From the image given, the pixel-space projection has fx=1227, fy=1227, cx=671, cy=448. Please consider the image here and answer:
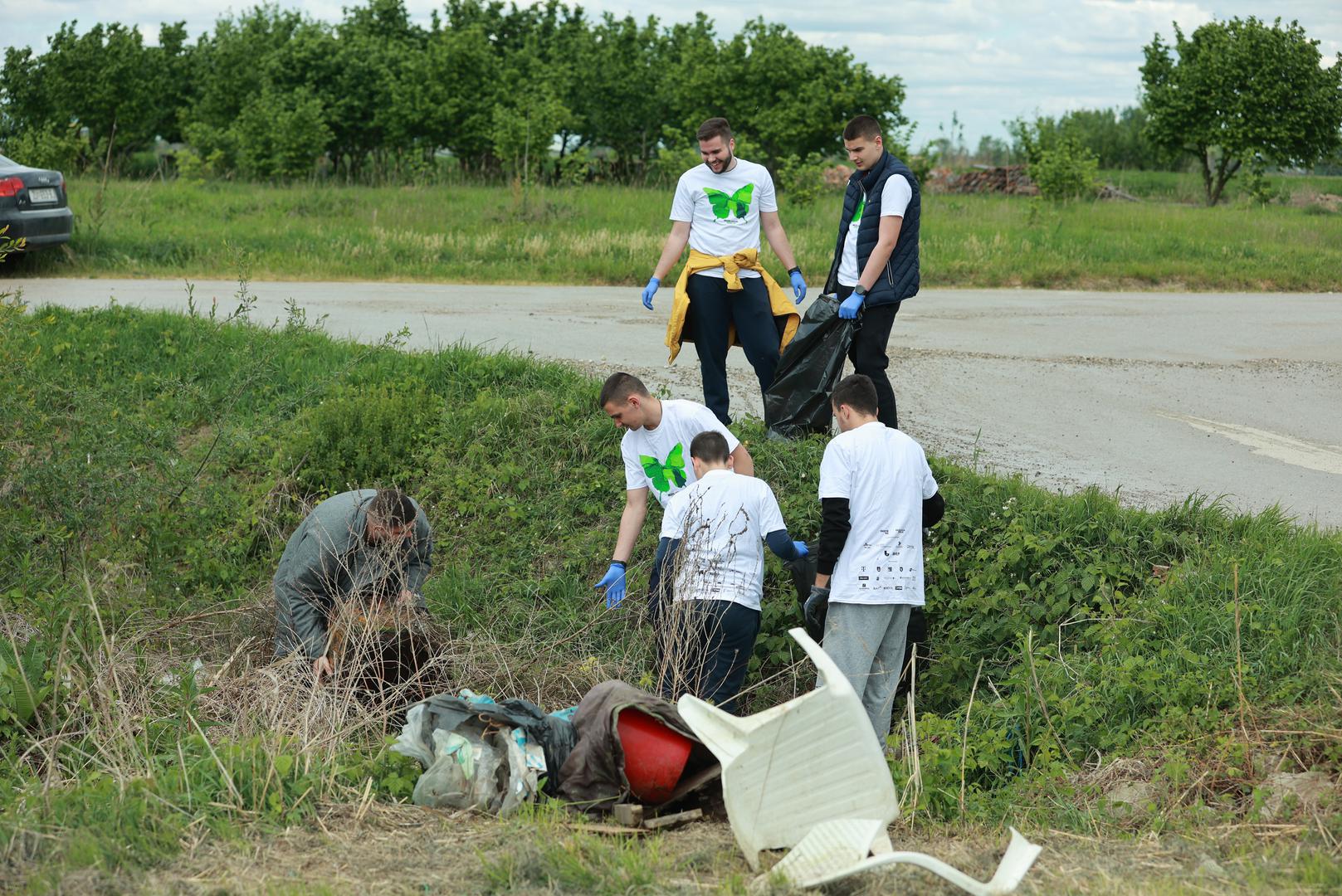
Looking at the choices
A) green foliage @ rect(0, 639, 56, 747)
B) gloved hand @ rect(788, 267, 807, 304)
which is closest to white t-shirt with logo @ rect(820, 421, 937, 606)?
gloved hand @ rect(788, 267, 807, 304)

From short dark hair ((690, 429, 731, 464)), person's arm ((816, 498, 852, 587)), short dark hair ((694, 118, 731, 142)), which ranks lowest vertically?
person's arm ((816, 498, 852, 587))

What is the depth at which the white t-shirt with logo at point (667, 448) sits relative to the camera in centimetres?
616

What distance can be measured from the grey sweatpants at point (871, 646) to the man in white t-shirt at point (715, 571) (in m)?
0.36

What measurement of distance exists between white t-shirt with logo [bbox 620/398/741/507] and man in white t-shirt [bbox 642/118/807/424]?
1.17 metres

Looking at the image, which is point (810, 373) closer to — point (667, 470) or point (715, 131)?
point (667, 470)

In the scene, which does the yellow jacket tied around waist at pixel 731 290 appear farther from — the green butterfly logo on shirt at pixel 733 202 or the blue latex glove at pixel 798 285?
the green butterfly logo on shirt at pixel 733 202

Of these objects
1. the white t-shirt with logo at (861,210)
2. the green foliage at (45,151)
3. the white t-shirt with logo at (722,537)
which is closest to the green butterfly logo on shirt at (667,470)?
the white t-shirt with logo at (722,537)

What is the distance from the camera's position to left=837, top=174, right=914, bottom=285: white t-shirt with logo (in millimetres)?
6637

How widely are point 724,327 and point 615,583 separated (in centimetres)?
199

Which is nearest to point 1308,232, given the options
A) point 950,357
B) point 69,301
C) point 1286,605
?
point 950,357

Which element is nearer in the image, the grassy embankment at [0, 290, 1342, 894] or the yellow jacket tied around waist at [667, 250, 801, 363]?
the grassy embankment at [0, 290, 1342, 894]

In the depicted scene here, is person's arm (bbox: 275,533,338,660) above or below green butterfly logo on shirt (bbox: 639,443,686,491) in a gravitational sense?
below

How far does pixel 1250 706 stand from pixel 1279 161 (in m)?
33.2

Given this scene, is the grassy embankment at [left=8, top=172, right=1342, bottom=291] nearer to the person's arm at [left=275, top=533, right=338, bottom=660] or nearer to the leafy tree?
the person's arm at [left=275, top=533, right=338, bottom=660]
